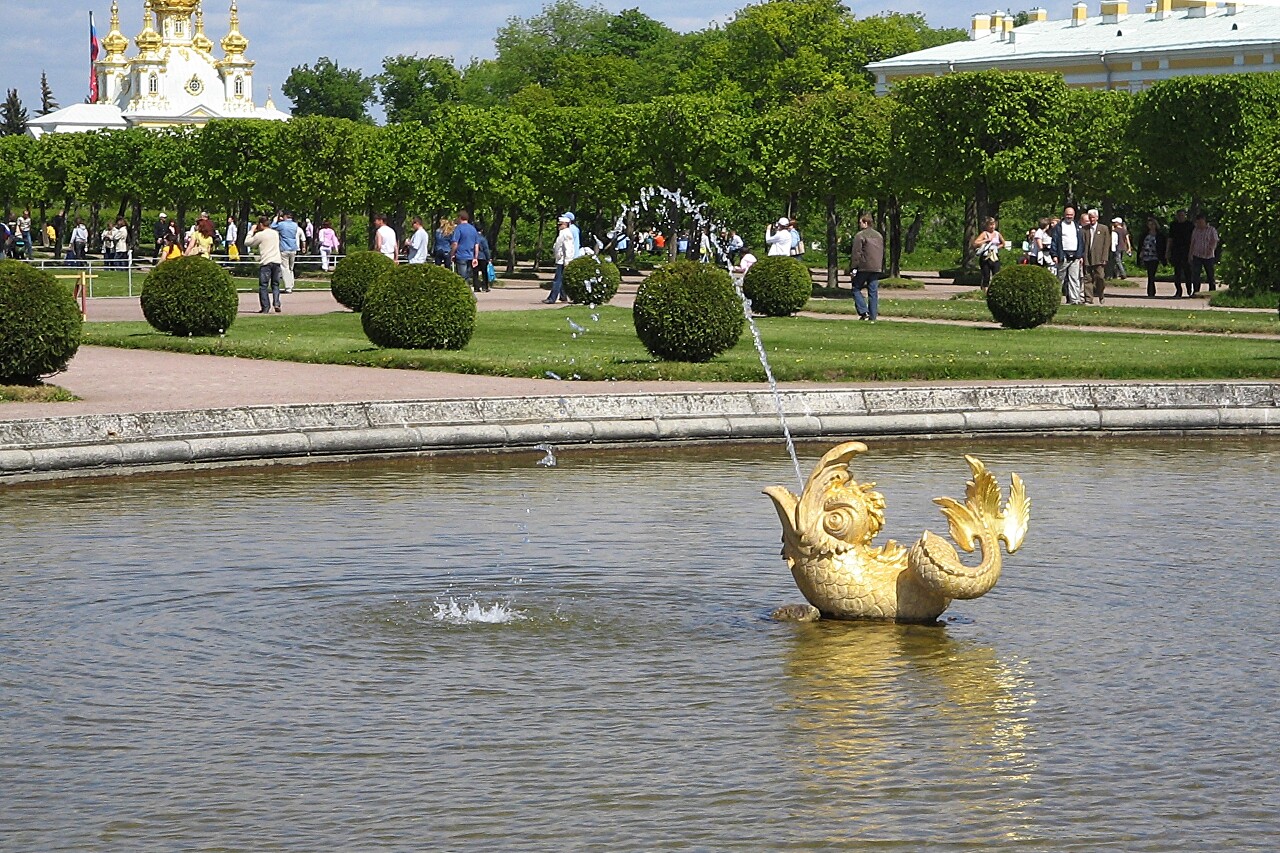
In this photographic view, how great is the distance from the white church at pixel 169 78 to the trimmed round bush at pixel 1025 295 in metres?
94.8

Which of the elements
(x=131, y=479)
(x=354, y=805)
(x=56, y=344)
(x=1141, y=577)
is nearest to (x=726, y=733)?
(x=354, y=805)

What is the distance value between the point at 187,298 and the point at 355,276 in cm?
538

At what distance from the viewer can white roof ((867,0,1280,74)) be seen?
200 feet

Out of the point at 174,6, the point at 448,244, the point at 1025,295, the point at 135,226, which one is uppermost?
the point at 174,6

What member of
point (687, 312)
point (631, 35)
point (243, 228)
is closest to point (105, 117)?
point (631, 35)

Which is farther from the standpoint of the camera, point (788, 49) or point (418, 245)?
point (788, 49)

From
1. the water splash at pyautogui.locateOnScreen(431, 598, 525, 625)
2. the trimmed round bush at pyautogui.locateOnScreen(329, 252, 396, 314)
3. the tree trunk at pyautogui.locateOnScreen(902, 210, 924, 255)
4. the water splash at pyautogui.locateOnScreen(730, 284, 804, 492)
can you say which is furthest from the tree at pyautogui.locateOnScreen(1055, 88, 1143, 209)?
the water splash at pyautogui.locateOnScreen(431, 598, 525, 625)

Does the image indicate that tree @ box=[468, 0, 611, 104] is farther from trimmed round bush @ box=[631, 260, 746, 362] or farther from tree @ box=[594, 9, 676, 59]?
trimmed round bush @ box=[631, 260, 746, 362]

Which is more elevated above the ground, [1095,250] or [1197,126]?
[1197,126]

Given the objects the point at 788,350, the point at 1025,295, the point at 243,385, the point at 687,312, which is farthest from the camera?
the point at 1025,295

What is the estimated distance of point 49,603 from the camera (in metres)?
8.03

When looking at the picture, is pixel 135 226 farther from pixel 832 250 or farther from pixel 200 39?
pixel 200 39

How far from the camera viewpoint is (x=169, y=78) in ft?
402

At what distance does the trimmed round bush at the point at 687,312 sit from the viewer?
17.2 metres
